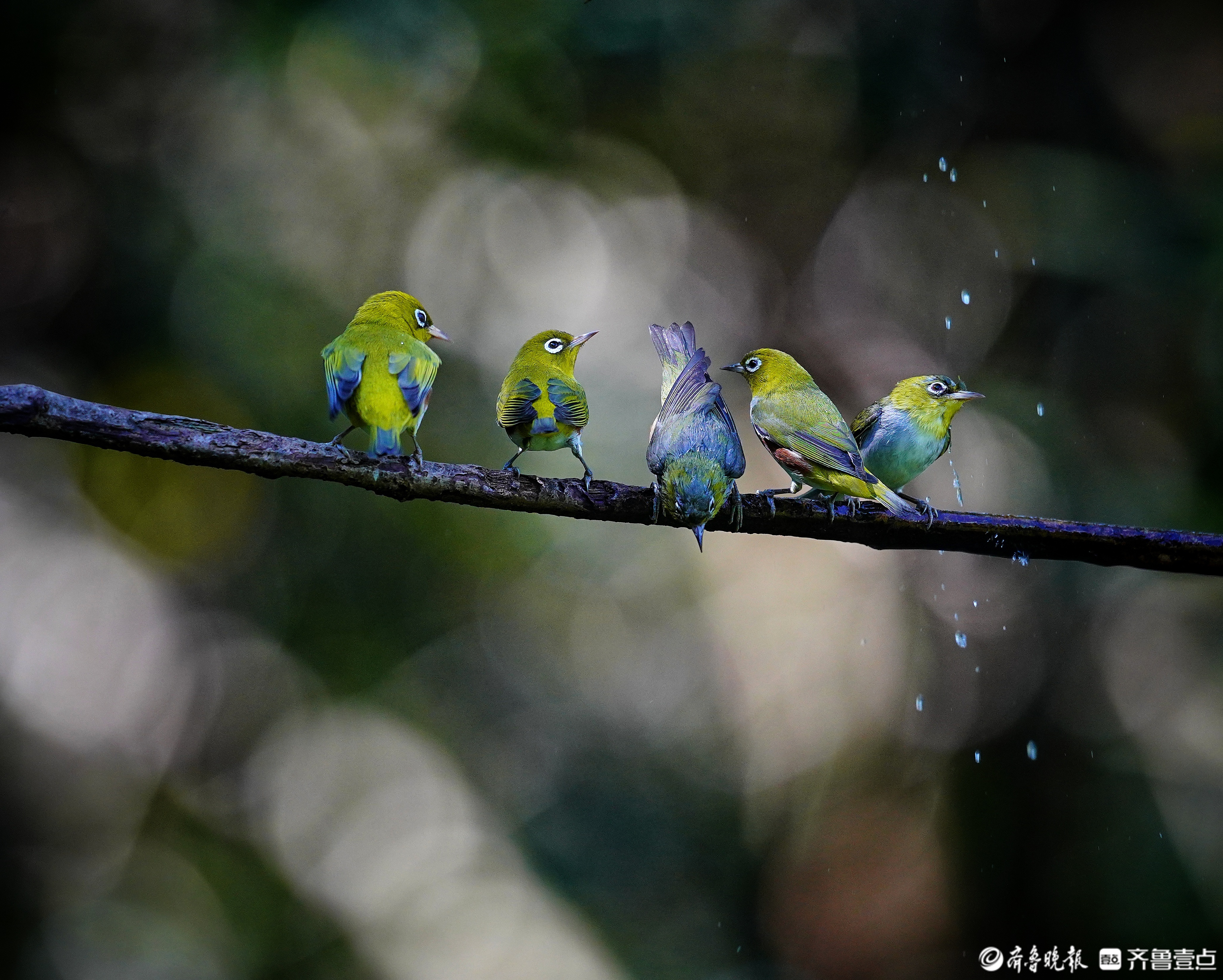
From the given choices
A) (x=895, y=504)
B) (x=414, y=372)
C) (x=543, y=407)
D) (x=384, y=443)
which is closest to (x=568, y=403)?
(x=543, y=407)

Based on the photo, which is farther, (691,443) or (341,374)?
(691,443)

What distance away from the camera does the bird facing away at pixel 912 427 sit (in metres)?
3.15

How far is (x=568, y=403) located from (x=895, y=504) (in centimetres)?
101

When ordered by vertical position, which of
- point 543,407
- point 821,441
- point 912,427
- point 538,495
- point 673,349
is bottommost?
point 538,495

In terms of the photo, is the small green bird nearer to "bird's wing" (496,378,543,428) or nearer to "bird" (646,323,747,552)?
"bird's wing" (496,378,543,428)

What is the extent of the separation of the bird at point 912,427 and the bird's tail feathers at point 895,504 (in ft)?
1.35

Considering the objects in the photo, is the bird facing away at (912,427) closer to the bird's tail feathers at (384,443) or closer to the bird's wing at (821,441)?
the bird's wing at (821,441)

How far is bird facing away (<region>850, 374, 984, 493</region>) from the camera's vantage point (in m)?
3.15

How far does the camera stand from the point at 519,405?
9.09 ft

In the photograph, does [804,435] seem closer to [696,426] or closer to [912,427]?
[696,426]

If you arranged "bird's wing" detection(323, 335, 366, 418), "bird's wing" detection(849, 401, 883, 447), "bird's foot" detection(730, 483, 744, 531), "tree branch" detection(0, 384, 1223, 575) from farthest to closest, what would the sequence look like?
"bird's wing" detection(849, 401, 883, 447) → "bird's foot" detection(730, 483, 744, 531) → "bird's wing" detection(323, 335, 366, 418) → "tree branch" detection(0, 384, 1223, 575)

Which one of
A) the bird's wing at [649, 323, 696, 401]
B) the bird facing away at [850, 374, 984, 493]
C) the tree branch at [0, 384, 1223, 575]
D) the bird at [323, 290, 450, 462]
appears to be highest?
the bird's wing at [649, 323, 696, 401]

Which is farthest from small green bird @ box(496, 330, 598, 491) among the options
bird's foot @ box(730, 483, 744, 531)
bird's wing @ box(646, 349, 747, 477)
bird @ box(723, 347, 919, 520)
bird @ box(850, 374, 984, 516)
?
bird @ box(850, 374, 984, 516)

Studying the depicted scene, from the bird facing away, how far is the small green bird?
1.05 m
